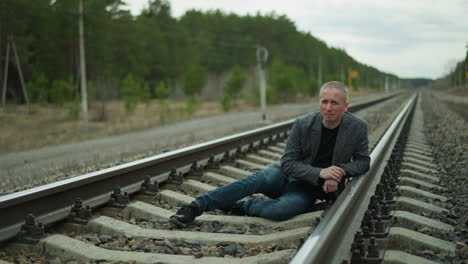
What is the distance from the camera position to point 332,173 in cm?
387

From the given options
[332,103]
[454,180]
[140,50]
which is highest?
[140,50]

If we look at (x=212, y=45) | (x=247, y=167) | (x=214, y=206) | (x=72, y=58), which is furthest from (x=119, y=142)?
(x=212, y=45)

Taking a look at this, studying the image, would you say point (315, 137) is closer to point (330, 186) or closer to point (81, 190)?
point (330, 186)

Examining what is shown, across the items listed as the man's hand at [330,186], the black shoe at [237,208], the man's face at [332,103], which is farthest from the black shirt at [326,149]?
the black shoe at [237,208]

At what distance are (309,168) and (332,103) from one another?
0.56 metres

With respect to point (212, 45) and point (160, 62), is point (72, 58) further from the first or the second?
point (212, 45)

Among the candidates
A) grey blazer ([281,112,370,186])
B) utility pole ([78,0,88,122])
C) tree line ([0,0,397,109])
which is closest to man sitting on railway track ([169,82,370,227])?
grey blazer ([281,112,370,186])

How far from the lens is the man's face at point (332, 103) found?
3.90m

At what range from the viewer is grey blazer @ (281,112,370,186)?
159 inches

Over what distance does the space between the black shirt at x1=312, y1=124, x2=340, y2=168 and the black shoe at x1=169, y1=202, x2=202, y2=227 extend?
111 centimetres

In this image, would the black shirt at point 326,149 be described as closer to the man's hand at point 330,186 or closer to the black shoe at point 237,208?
the man's hand at point 330,186

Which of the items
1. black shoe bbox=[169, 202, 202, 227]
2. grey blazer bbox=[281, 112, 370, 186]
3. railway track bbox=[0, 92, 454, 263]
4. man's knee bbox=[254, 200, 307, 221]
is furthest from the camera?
grey blazer bbox=[281, 112, 370, 186]

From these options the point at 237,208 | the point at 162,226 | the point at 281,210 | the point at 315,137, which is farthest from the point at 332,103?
the point at 162,226

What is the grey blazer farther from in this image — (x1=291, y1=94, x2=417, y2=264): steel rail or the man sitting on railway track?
(x1=291, y1=94, x2=417, y2=264): steel rail
